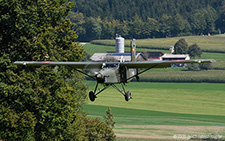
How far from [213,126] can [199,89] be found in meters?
44.0

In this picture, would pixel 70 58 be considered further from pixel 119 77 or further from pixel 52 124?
pixel 119 77

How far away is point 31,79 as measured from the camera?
49.0 m

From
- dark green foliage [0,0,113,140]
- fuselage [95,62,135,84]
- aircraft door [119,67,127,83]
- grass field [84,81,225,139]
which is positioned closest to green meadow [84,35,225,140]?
grass field [84,81,225,139]

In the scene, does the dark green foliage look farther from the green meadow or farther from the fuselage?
the green meadow

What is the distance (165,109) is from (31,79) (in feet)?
202

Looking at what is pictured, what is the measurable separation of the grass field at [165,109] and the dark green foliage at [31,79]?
56.1 ft

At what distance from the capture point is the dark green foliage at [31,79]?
48469 millimetres

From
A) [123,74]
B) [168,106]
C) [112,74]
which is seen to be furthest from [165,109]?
[112,74]

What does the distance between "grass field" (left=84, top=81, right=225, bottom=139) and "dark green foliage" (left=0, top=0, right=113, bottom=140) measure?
17.1m

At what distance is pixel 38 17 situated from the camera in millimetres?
50094

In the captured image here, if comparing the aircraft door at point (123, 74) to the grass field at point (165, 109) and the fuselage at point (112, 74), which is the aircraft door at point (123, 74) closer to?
the fuselage at point (112, 74)

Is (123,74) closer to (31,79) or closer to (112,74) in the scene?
(112,74)

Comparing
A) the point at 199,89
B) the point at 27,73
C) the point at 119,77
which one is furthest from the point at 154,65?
the point at 199,89

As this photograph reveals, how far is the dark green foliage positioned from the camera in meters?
48.5
